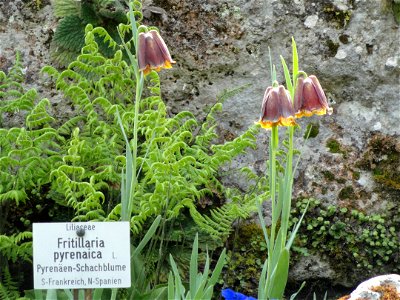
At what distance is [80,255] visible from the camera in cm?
198

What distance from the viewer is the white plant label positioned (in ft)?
6.45

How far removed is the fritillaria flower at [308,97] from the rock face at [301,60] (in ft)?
4.03

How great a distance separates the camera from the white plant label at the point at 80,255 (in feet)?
6.45

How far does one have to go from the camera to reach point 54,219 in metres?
3.15

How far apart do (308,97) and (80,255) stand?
0.75 metres

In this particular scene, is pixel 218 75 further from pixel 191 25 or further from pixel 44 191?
pixel 44 191

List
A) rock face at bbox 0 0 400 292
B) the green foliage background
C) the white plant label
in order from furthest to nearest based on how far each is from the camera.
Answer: rock face at bbox 0 0 400 292, the green foliage background, the white plant label

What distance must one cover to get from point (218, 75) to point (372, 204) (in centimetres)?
88

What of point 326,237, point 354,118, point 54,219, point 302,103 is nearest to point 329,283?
point 326,237

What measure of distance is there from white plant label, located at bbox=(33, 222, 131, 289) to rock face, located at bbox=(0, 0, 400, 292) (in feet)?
4.47

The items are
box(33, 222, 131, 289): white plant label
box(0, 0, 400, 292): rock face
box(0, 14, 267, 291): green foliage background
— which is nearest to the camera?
box(33, 222, 131, 289): white plant label

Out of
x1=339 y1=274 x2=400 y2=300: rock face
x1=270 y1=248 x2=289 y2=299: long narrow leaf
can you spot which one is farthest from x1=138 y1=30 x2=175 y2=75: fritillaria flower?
x1=339 y1=274 x2=400 y2=300: rock face

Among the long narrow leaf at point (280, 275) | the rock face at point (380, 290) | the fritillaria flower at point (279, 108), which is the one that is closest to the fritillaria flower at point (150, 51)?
the fritillaria flower at point (279, 108)

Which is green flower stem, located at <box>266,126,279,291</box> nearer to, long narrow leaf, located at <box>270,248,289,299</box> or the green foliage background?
long narrow leaf, located at <box>270,248,289,299</box>
